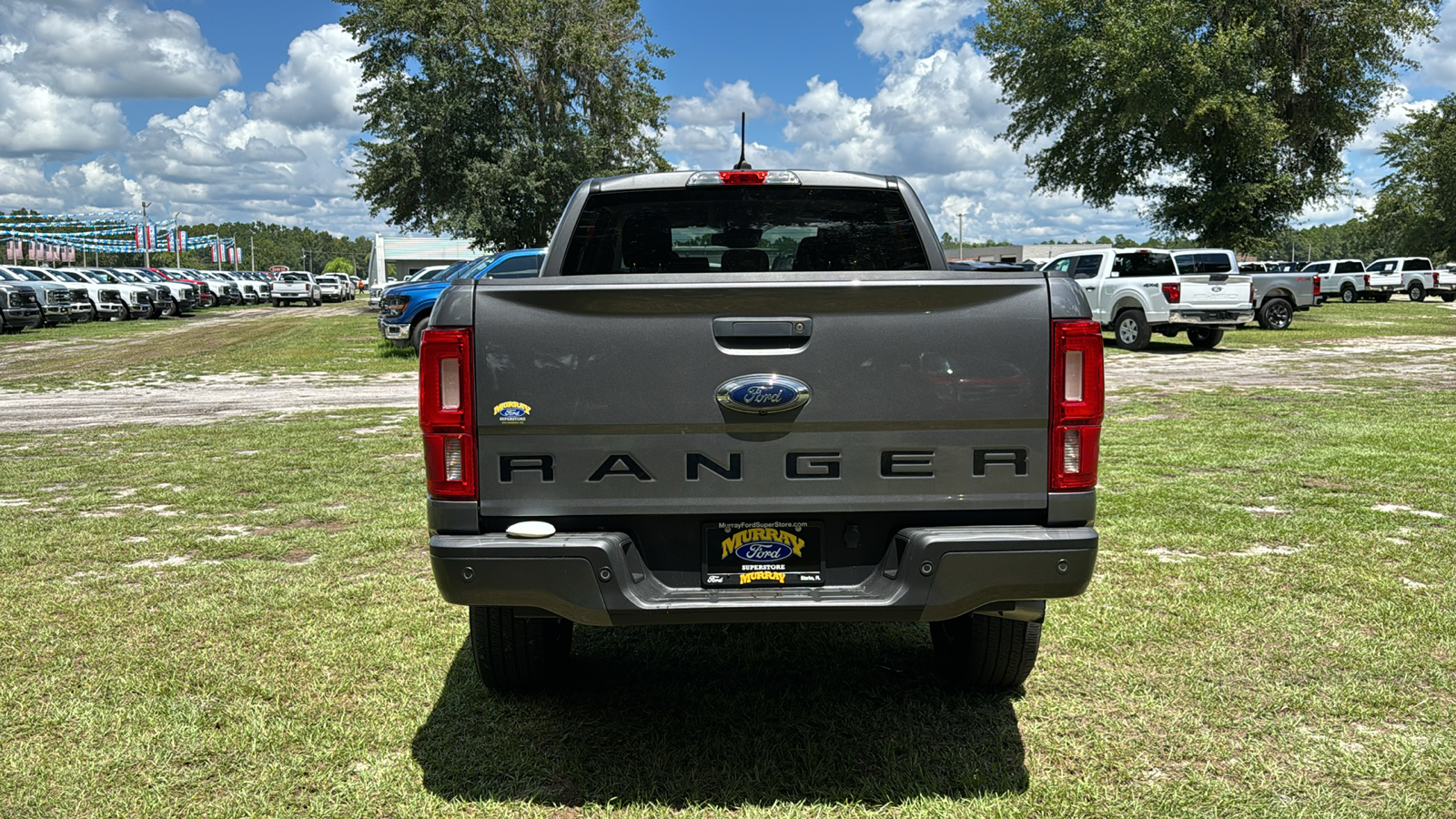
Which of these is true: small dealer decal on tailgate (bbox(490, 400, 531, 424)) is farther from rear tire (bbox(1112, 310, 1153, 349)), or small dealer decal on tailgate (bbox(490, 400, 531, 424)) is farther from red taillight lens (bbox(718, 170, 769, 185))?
rear tire (bbox(1112, 310, 1153, 349))

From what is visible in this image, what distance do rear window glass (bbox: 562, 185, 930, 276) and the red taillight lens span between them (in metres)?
0.18

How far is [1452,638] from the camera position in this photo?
175 inches

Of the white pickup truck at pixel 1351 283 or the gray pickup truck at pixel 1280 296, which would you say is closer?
the gray pickup truck at pixel 1280 296

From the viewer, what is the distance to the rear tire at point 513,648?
3.79 metres

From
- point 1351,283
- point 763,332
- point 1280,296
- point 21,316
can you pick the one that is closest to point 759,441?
point 763,332

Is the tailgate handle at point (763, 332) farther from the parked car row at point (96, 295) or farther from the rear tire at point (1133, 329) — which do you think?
the parked car row at point (96, 295)

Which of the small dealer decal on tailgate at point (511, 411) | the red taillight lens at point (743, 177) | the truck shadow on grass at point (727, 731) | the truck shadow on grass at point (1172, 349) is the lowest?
the truck shadow on grass at point (727, 731)

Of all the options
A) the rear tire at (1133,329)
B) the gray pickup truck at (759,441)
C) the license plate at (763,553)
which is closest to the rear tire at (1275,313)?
the rear tire at (1133,329)

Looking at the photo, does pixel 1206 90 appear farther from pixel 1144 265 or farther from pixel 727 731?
pixel 727 731

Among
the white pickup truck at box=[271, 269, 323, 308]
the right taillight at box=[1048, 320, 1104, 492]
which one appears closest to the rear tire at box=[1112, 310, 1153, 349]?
the right taillight at box=[1048, 320, 1104, 492]

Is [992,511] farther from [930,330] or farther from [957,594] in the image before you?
[930,330]

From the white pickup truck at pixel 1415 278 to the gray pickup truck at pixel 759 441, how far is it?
2068 inches

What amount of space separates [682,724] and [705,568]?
0.88 metres

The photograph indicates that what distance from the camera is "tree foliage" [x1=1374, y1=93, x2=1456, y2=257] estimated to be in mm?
55656
